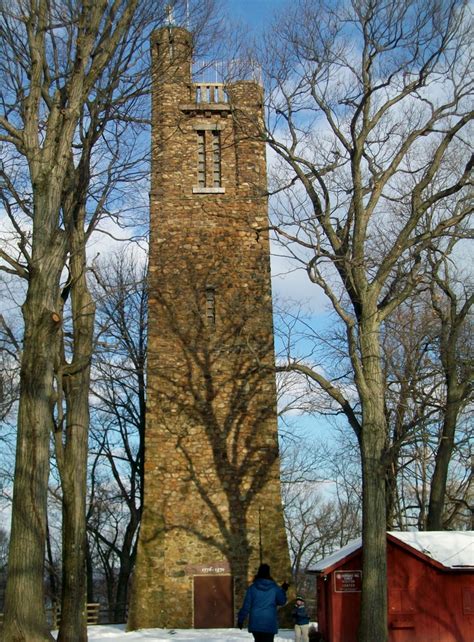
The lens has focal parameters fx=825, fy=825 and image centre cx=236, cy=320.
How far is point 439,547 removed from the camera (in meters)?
16.9

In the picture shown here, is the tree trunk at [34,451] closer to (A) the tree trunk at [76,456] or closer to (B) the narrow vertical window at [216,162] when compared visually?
(A) the tree trunk at [76,456]

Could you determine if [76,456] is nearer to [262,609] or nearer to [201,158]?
[262,609]

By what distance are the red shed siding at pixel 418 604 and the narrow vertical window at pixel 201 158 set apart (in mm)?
11467

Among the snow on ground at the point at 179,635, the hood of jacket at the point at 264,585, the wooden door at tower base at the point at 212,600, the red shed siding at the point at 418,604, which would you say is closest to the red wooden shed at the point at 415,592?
the red shed siding at the point at 418,604

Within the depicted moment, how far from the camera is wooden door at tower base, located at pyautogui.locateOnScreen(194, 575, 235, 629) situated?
1997 cm

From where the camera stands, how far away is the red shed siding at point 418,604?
15.9m

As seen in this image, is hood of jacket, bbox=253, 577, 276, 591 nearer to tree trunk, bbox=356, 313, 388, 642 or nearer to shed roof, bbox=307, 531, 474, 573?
tree trunk, bbox=356, 313, 388, 642

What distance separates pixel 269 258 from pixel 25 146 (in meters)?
12.7

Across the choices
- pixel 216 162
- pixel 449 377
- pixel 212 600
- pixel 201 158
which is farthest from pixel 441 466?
pixel 201 158

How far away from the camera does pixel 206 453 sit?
21031 mm

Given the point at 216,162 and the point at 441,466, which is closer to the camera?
the point at 441,466

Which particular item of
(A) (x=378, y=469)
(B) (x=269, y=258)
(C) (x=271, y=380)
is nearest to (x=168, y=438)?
(C) (x=271, y=380)

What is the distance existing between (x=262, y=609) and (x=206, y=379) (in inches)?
495

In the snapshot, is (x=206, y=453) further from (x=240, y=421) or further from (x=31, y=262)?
(x=31, y=262)
